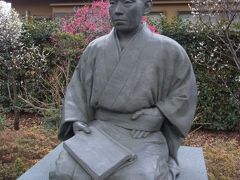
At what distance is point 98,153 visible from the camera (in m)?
2.71

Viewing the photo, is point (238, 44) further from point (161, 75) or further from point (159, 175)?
point (159, 175)

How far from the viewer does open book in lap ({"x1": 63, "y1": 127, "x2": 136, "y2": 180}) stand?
258cm

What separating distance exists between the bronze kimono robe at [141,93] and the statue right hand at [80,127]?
0.15ft

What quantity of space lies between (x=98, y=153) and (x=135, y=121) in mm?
393

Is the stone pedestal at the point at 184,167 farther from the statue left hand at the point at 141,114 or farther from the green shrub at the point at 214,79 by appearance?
the green shrub at the point at 214,79

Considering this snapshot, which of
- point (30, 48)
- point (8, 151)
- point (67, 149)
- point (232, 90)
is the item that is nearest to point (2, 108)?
point (30, 48)

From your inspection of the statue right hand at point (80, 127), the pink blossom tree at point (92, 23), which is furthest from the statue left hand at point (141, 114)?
the pink blossom tree at point (92, 23)

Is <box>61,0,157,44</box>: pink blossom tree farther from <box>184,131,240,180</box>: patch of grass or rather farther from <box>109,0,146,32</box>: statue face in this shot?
<box>109,0,146,32</box>: statue face

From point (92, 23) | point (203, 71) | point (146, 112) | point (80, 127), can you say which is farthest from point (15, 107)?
point (146, 112)

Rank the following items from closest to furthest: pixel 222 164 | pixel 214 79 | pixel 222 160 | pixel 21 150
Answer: pixel 222 164 < pixel 222 160 < pixel 21 150 < pixel 214 79

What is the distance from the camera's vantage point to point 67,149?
9.06 feet

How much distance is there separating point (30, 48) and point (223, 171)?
467 cm

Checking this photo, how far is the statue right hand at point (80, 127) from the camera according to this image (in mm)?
2909

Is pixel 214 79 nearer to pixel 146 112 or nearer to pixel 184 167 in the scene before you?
pixel 184 167
